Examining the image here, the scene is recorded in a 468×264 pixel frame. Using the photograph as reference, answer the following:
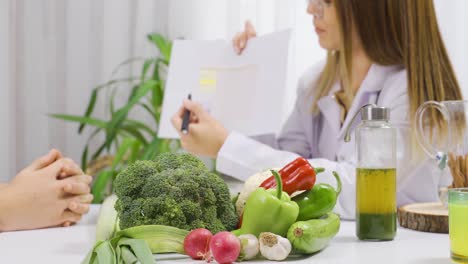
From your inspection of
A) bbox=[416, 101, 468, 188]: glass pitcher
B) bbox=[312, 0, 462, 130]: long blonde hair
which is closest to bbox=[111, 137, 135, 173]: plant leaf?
bbox=[312, 0, 462, 130]: long blonde hair

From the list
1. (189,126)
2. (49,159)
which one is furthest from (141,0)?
(49,159)

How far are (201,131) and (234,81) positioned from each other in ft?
0.68

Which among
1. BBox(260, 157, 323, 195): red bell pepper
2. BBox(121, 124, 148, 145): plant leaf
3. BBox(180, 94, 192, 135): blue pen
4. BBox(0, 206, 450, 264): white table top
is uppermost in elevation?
BBox(180, 94, 192, 135): blue pen

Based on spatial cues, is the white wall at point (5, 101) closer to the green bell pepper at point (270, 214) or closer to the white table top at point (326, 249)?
the white table top at point (326, 249)

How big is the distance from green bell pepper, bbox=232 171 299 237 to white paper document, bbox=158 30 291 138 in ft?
2.71

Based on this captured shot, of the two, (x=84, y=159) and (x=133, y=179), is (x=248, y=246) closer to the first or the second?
(x=133, y=179)

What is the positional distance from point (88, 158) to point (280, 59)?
4.27 ft

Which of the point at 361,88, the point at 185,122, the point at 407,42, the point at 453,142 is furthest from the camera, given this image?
the point at 185,122

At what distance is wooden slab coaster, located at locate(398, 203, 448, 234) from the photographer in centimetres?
128

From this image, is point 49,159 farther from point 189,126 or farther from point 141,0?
point 141,0

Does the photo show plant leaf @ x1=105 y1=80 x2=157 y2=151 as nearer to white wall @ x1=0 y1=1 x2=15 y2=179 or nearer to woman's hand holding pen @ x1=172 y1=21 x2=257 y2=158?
white wall @ x1=0 y1=1 x2=15 y2=179

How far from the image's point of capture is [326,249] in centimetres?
109

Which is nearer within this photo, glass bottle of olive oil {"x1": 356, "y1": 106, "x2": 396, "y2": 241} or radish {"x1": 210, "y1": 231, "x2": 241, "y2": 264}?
radish {"x1": 210, "y1": 231, "x2": 241, "y2": 264}

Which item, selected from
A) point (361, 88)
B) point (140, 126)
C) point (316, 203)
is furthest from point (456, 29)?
point (316, 203)
